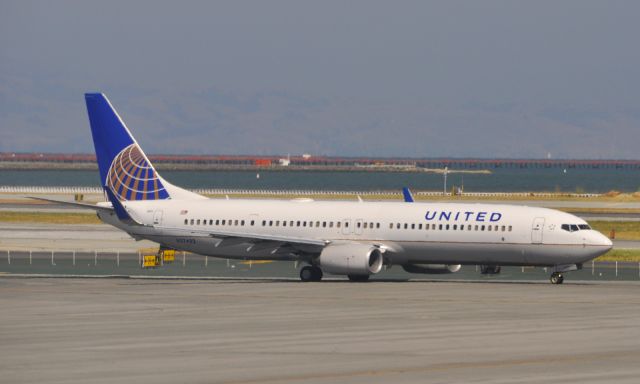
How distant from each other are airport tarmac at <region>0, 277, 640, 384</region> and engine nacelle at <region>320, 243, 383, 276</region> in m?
2.18

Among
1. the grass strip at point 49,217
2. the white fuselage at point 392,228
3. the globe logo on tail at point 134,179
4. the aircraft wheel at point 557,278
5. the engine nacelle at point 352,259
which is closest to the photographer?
the white fuselage at point 392,228

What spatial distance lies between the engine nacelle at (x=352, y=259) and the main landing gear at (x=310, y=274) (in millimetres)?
1124

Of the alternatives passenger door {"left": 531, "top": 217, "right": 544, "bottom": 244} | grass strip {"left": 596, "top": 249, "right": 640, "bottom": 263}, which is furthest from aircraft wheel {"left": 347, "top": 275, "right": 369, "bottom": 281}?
grass strip {"left": 596, "top": 249, "right": 640, "bottom": 263}

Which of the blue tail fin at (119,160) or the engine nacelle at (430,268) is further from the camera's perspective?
the blue tail fin at (119,160)

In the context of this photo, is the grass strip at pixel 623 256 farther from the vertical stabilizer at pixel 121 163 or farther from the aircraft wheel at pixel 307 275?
the vertical stabilizer at pixel 121 163

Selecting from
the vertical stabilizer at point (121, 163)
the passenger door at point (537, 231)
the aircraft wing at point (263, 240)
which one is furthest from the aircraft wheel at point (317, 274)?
the passenger door at point (537, 231)

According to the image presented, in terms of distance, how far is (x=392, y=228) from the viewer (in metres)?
61.5

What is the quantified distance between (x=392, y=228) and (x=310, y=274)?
4.48 m

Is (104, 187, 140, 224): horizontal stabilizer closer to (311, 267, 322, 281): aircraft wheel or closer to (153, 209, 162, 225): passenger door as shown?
(153, 209, 162, 225): passenger door

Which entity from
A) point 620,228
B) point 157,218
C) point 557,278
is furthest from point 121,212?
point 620,228

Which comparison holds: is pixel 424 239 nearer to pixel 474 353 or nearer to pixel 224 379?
pixel 474 353

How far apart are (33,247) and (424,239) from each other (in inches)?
1239

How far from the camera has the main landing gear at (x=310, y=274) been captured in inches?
2445

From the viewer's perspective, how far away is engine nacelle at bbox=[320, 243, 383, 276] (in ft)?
197
